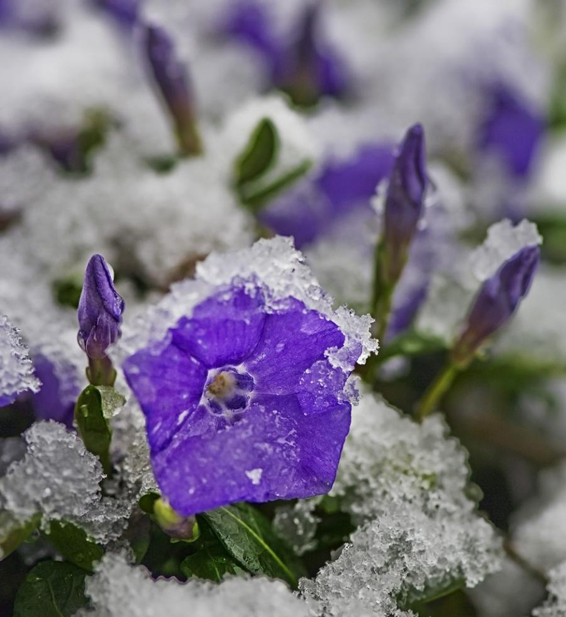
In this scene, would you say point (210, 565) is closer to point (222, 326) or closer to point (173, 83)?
point (222, 326)

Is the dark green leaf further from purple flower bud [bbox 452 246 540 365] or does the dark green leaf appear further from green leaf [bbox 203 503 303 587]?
green leaf [bbox 203 503 303 587]

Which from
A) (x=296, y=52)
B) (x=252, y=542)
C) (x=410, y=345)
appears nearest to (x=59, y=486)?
(x=252, y=542)

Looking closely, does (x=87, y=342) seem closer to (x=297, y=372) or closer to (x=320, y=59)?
(x=297, y=372)

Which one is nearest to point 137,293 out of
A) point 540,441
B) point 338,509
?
point 338,509

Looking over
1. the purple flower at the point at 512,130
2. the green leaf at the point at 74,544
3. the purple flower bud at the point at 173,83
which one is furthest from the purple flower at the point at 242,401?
the purple flower at the point at 512,130

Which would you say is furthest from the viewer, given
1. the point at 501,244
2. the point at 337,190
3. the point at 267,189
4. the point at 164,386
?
the point at 337,190

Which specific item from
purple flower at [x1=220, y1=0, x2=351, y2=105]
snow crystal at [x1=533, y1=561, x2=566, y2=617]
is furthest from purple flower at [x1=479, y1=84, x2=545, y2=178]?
snow crystal at [x1=533, y1=561, x2=566, y2=617]

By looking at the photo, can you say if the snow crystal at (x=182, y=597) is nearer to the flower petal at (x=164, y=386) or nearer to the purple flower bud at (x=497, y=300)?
the flower petal at (x=164, y=386)
